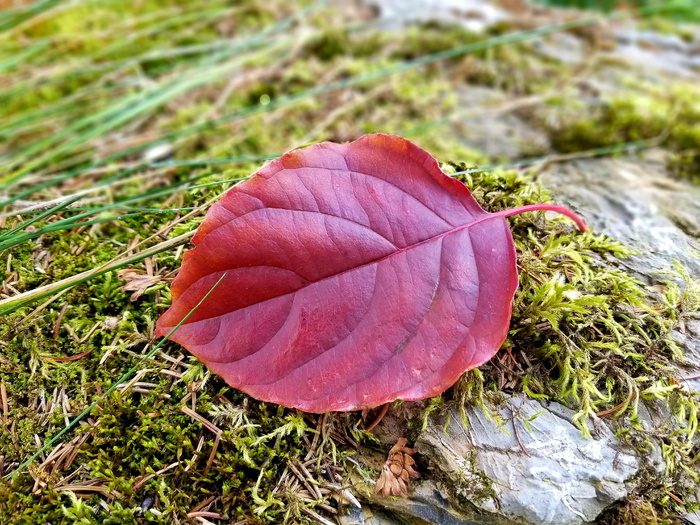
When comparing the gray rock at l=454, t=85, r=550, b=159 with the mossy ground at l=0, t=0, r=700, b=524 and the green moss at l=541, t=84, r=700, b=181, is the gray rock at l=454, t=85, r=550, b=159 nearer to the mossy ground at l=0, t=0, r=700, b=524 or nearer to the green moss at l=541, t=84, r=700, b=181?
the green moss at l=541, t=84, r=700, b=181

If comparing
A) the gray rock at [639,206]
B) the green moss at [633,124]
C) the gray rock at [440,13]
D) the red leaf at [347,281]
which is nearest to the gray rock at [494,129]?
the green moss at [633,124]

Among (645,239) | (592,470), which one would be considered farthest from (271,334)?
(645,239)

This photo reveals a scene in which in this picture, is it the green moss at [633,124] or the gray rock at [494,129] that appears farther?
the gray rock at [494,129]

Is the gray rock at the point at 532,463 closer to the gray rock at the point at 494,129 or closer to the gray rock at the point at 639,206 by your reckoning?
the gray rock at the point at 639,206

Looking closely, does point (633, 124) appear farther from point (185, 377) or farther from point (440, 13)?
point (185, 377)

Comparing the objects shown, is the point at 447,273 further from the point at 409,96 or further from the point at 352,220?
the point at 409,96

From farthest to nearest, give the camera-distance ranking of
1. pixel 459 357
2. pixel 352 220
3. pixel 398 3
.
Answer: pixel 398 3, pixel 352 220, pixel 459 357
